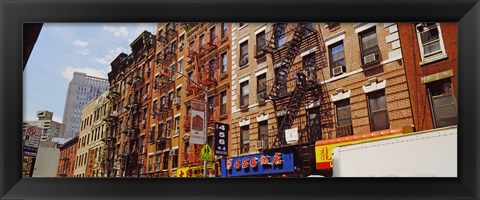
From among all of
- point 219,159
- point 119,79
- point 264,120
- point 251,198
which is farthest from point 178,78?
point 251,198

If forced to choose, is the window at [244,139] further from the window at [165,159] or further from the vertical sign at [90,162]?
the vertical sign at [90,162]

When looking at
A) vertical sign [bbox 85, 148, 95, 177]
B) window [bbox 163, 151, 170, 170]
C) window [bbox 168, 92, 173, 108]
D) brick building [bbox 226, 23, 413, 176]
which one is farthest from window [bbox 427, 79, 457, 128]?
vertical sign [bbox 85, 148, 95, 177]

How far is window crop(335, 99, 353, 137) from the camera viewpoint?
10596mm

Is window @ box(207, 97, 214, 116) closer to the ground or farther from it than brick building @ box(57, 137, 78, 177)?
farther from it

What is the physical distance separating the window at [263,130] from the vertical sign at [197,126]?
235cm

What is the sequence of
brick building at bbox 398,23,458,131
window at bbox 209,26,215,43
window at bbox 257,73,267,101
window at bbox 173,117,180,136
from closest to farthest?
brick building at bbox 398,23,458,131 < window at bbox 257,73,267,101 < window at bbox 209,26,215,43 < window at bbox 173,117,180,136

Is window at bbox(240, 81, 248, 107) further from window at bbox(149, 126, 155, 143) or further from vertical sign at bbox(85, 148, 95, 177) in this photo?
vertical sign at bbox(85, 148, 95, 177)

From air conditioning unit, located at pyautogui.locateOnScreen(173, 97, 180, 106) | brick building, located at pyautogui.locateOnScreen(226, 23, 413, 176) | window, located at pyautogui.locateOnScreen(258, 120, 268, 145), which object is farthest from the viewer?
air conditioning unit, located at pyautogui.locateOnScreen(173, 97, 180, 106)

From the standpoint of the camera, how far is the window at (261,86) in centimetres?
1403

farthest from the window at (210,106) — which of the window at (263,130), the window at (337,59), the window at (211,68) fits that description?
the window at (337,59)

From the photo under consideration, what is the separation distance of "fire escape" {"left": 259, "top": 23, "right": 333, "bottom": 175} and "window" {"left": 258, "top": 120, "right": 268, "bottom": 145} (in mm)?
139

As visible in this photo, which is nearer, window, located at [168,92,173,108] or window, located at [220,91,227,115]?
window, located at [220,91,227,115]
